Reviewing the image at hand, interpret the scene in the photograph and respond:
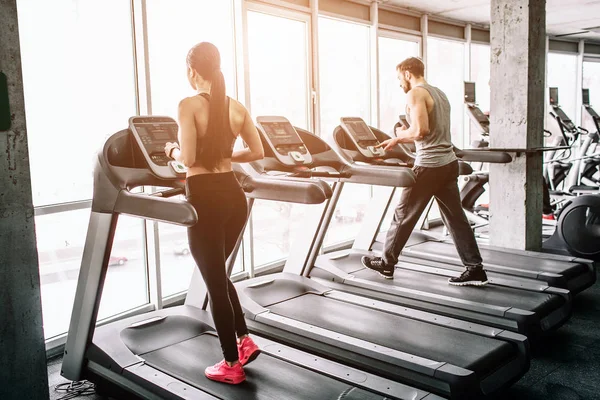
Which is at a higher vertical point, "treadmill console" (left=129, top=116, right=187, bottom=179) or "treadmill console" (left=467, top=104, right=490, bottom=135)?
"treadmill console" (left=467, top=104, right=490, bottom=135)

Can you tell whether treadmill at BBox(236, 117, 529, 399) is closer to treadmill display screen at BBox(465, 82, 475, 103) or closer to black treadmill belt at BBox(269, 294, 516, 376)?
black treadmill belt at BBox(269, 294, 516, 376)

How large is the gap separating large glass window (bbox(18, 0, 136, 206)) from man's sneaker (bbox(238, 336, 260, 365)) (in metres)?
1.58

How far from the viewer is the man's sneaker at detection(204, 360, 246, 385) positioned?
2.59 meters

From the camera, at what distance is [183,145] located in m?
2.36

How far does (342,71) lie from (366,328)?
3.76 meters

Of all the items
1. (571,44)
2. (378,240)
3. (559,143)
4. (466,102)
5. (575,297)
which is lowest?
(575,297)

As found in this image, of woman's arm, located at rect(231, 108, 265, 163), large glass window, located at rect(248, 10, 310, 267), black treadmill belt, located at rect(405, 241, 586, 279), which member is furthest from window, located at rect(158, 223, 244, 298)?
black treadmill belt, located at rect(405, 241, 586, 279)

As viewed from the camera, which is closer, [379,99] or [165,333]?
[165,333]

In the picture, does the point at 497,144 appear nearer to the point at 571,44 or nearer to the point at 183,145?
the point at 183,145

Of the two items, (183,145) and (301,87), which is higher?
(301,87)

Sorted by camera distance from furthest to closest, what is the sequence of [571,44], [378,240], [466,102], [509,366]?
[571,44] → [466,102] → [378,240] → [509,366]

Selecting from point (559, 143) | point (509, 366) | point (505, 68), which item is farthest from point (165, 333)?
point (559, 143)

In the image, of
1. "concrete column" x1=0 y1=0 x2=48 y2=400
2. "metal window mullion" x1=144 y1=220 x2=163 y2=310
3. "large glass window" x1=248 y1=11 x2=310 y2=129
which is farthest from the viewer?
"large glass window" x1=248 y1=11 x2=310 y2=129

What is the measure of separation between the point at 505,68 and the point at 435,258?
1.86 m
